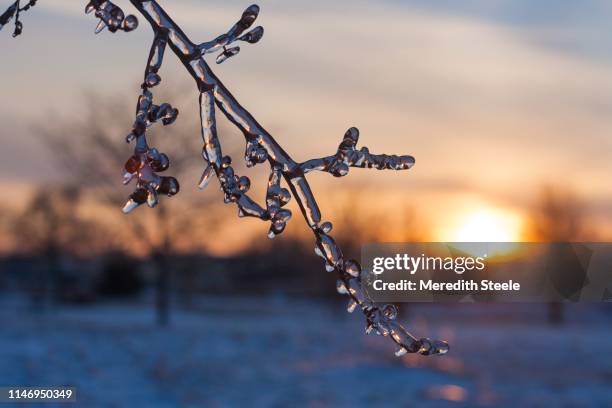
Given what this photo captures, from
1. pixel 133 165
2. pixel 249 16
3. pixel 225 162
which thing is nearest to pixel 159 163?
pixel 133 165

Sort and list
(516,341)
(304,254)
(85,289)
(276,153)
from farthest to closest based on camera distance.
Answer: (304,254) → (85,289) → (516,341) → (276,153)

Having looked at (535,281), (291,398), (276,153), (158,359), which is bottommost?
(276,153)

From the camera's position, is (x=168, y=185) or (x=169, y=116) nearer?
(x=168, y=185)

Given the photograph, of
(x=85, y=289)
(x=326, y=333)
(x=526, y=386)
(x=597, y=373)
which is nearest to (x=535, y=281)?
(x=326, y=333)

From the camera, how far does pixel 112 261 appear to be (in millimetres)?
49375

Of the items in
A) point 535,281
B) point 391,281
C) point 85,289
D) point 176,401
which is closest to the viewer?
point 176,401

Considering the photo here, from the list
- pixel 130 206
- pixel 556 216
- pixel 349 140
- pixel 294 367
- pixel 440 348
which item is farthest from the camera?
pixel 556 216

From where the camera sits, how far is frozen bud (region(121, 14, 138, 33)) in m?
1.42

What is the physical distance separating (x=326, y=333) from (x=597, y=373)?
11.8m

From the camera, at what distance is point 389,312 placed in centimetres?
149

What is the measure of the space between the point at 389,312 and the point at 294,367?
2096cm

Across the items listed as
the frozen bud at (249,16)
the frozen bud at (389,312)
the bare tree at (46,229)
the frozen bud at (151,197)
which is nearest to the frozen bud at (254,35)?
the frozen bud at (249,16)

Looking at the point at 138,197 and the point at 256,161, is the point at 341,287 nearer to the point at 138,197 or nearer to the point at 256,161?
the point at 256,161

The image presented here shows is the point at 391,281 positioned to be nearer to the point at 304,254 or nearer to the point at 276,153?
the point at 276,153
